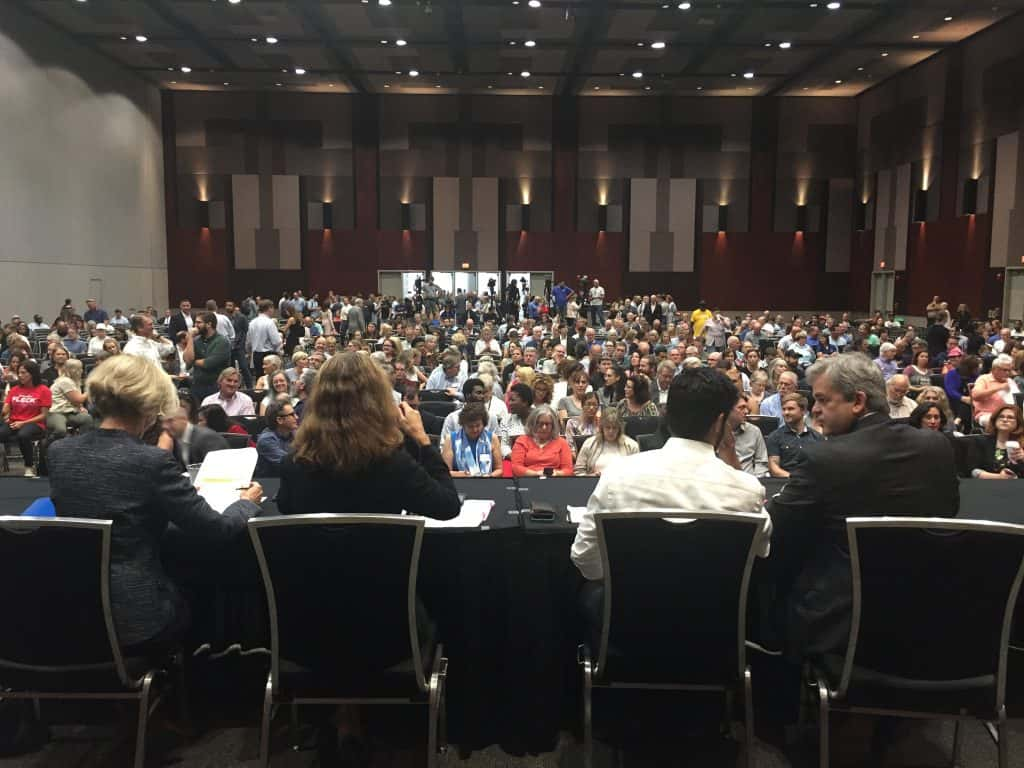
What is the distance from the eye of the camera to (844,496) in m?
2.27

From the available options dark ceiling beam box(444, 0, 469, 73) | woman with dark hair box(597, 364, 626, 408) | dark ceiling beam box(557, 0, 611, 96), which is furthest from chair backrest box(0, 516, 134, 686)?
dark ceiling beam box(557, 0, 611, 96)

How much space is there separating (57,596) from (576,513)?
1.60 meters

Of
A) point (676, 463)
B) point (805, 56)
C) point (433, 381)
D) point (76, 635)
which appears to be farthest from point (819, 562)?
point (805, 56)

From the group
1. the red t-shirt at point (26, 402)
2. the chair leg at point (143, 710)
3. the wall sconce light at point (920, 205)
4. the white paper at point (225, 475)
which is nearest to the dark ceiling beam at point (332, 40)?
the red t-shirt at point (26, 402)

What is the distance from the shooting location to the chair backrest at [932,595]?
1.99 meters

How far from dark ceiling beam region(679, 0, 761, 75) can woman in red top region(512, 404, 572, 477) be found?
45.0ft

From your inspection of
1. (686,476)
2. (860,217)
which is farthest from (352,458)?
(860,217)

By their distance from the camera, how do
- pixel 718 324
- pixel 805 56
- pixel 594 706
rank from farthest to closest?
pixel 805 56
pixel 718 324
pixel 594 706

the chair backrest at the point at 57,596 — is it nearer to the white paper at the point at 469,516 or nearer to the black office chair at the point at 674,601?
the white paper at the point at 469,516

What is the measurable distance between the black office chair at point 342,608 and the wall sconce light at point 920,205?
21208mm

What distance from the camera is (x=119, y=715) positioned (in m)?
2.88

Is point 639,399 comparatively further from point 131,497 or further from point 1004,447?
point 131,497

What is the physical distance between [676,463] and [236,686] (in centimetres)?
192

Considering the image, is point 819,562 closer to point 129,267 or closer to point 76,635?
point 76,635
